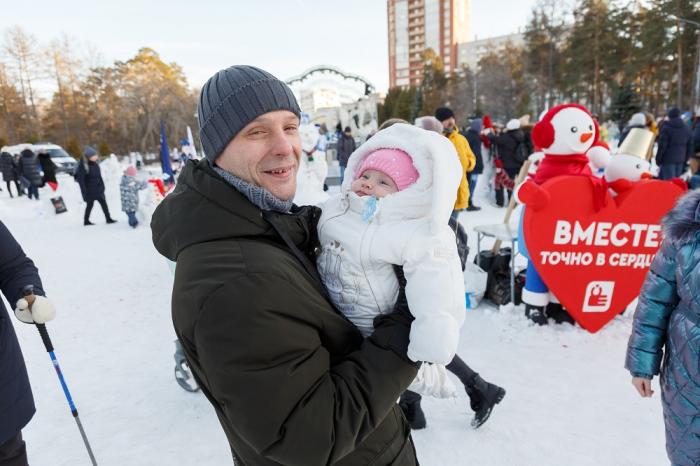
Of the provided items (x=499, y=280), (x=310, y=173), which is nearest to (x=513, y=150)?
(x=310, y=173)

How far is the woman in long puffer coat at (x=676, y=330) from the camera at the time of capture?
1.49 metres

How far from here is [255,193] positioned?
3.46 feet

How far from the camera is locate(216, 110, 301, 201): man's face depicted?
43.6 inches

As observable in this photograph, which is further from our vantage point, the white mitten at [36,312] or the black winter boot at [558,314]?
the black winter boot at [558,314]

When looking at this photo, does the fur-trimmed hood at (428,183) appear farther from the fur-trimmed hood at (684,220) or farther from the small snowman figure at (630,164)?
the small snowman figure at (630,164)

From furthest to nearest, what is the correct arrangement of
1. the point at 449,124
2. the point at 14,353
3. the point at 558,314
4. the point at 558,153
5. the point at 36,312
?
1. the point at 449,124
2. the point at 558,314
3. the point at 558,153
4. the point at 36,312
5. the point at 14,353

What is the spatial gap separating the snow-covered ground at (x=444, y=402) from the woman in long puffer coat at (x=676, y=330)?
102 cm

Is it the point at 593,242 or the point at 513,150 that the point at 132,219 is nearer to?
the point at 513,150

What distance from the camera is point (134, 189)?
383 inches

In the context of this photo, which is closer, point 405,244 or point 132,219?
point 405,244

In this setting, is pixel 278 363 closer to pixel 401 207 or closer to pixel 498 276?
pixel 401 207

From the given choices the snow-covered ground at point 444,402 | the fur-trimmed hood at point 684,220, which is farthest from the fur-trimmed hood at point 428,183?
the snow-covered ground at point 444,402

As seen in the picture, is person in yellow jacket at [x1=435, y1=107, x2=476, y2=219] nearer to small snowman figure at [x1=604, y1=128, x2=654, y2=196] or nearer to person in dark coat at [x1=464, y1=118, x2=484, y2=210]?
small snowman figure at [x1=604, y1=128, x2=654, y2=196]

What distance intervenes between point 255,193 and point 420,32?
315 feet
